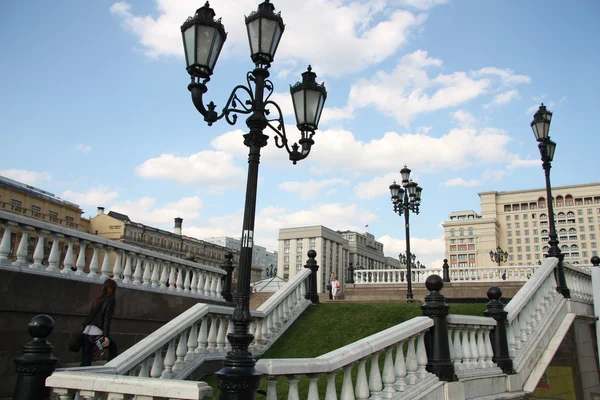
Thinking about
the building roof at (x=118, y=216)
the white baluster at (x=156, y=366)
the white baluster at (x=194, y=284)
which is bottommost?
the white baluster at (x=156, y=366)

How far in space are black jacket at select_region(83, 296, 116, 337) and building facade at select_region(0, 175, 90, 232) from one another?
51.2 m

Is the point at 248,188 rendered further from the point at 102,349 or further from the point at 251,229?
the point at 102,349

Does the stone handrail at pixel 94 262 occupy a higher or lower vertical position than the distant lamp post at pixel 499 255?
lower

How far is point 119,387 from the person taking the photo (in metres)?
4.08

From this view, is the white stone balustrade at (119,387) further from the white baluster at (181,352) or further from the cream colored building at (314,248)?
the cream colored building at (314,248)

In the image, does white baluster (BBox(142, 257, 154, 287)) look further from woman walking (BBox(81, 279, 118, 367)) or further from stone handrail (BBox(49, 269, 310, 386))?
woman walking (BBox(81, 279, 118, 367))

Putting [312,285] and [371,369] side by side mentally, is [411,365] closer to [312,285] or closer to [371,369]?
[371,369]

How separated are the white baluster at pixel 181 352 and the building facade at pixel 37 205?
2023 inches

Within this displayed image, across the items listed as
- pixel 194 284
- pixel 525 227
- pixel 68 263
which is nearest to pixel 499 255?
pixel 194 284

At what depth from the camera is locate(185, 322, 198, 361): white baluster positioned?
7.63m

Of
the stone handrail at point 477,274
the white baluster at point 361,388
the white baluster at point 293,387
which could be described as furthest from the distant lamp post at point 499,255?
the white baluster at point 293,387

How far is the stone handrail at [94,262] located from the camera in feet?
25.6

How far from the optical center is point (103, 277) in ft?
30.3

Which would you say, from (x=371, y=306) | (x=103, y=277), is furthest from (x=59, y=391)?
(x=371, y=306)
